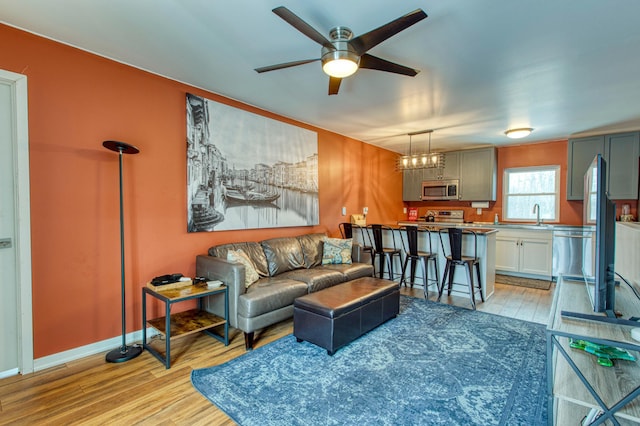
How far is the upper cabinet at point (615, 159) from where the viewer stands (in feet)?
15.2

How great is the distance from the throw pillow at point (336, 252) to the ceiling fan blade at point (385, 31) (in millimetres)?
2683

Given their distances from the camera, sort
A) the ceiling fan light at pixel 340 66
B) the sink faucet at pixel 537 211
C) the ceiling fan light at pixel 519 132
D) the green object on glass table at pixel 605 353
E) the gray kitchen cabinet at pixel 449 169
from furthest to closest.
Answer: the gray kitchen cabinet at pixel 449 169
the sink faucet at pixel 537 211
the ceiling fan light at pixel 519 132
the ceiling fan light at pixel 340 66
the green object on glass table at pixel 605 353

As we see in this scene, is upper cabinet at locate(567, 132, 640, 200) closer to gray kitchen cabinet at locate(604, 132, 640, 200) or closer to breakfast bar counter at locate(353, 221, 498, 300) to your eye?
gray kitchen cabinet at locate(604, 132, 640, 200)

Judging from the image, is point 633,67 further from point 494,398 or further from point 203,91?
point 203,91

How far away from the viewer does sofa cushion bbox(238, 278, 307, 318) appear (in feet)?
8.82

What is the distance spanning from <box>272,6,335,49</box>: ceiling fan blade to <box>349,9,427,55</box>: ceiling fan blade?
196mm

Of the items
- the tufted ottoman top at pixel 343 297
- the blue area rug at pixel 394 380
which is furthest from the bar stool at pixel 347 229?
the blue area rug at pixel 394 380

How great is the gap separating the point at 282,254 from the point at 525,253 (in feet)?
14.5

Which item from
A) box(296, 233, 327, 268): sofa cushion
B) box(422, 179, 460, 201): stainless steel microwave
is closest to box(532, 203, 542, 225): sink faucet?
box(422, 179, 460, 201): stainless steel microwave

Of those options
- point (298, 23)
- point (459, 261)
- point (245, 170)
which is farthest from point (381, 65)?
Result: point (459, 261)

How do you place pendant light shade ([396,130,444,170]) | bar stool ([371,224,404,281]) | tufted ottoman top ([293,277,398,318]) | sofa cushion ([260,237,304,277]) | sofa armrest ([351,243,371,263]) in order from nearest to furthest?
tufted ottoman top ([293,277,398,318])
sofa cushion ([260,237,304,277])
sofa armrest ([351,243,371,263])
bar stool ([371,224,404,281])
pendant light shade ([396,130,444,170])

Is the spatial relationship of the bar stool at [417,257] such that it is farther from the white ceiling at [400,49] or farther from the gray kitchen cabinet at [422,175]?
the gray kitchen cabinet at [422,175]

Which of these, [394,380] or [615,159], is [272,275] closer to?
[394,380]

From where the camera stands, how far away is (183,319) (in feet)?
9.21
